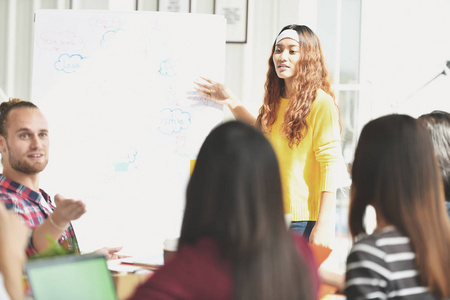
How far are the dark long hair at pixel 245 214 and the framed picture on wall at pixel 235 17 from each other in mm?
2652

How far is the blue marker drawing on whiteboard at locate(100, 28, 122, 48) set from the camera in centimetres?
277

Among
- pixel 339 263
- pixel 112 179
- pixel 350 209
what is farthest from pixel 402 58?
pixel 350 209

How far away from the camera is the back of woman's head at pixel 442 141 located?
187 cm

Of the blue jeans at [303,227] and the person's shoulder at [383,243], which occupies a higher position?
the person's shoulder at [383,243]

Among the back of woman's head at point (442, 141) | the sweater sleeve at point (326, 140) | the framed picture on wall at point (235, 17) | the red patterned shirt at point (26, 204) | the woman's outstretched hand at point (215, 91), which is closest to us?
the red patterned shirt at point (26, 204)

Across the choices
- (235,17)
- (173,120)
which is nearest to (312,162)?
(173,120)

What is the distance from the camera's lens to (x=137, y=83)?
2768 mm

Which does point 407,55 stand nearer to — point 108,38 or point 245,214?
point 108,38

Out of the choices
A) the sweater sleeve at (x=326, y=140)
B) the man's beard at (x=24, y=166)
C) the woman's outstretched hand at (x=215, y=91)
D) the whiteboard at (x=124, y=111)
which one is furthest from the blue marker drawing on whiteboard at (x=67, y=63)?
the sweater sleeve at (x=326, y=140)

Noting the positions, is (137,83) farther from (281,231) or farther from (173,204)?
(281,231)

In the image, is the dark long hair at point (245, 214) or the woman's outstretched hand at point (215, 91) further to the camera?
the woman's outstretched hand at point (215, 91)

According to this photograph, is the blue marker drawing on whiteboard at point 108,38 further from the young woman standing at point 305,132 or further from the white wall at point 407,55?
the white wall at point 407,55

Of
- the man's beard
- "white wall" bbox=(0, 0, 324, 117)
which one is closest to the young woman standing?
"white wall" bbox=(0, 0, 324, 117)

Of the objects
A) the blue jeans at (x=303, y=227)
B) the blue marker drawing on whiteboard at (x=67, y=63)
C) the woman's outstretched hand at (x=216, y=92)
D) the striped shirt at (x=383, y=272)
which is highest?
the blue marker drawing on whiteboard at (x=67, y=63)
